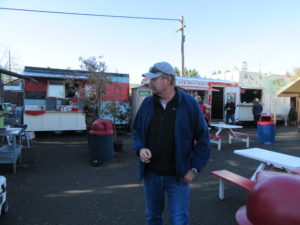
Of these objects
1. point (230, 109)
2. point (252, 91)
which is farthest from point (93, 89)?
point (252, 91)

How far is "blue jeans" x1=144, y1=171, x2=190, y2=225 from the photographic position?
6.37 ft

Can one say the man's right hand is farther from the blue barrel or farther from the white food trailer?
the white food trailer

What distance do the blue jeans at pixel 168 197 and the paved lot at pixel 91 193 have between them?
1.18 meters

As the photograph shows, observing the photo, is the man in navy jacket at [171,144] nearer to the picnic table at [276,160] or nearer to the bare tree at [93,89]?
the picnic table at [276,160]

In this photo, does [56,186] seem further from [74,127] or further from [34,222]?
[74,127]

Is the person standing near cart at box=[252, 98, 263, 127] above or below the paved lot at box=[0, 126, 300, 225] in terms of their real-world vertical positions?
above

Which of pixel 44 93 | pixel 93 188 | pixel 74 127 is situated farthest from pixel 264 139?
pixel 44 93

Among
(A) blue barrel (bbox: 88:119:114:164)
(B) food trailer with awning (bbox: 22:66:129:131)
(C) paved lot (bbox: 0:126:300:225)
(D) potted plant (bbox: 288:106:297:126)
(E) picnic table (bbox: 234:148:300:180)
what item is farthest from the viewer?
(D) potted plant (bbox: 288:106:297:126)

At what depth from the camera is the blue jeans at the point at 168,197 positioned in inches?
76.5

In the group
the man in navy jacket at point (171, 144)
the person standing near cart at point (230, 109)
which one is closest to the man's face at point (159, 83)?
the man in navy jacket at point (171, 144)

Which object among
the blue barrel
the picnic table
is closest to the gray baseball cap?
the picnic table

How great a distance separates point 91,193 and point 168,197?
8.05 feet

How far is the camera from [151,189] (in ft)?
6.76

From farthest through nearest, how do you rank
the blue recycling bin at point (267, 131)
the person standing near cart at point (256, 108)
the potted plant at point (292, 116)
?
the potted plant at point (292, 116), the person standing near cart at point (256, 108), the blue recycling bin at point (267, 131)
